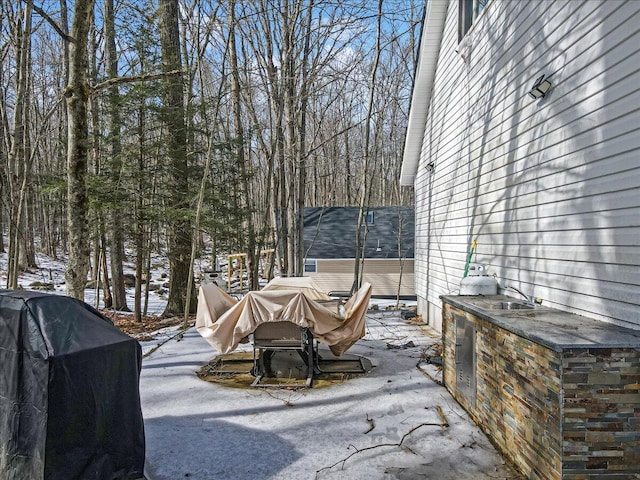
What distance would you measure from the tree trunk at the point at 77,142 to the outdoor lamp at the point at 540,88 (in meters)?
5.38

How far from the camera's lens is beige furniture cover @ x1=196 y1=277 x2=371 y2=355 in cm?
569

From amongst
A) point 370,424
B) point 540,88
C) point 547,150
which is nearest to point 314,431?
point 370,424

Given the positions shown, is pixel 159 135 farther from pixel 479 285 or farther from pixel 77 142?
pixel 479 285

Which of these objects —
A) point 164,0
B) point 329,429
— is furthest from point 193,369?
point 164,0

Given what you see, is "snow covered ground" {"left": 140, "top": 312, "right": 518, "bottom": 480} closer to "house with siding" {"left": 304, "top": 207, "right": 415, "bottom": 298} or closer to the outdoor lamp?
the outdoor lamp

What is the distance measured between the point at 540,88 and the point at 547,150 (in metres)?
0.65

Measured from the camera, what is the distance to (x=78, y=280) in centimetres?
602

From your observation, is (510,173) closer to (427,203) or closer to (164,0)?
(427,203)

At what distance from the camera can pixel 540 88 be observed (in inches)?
188

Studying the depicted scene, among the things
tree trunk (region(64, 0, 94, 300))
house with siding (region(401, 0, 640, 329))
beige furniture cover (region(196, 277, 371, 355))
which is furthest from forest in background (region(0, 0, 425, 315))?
house with siding (region(401, 0, 640, 329))

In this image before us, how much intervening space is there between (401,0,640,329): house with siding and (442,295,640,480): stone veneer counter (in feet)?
1.80

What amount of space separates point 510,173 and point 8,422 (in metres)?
5.57

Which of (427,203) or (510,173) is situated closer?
(510,173)

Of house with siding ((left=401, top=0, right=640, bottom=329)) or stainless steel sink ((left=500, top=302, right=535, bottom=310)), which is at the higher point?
house with siding ((left=401, top=0, right=640, bottom=329))
